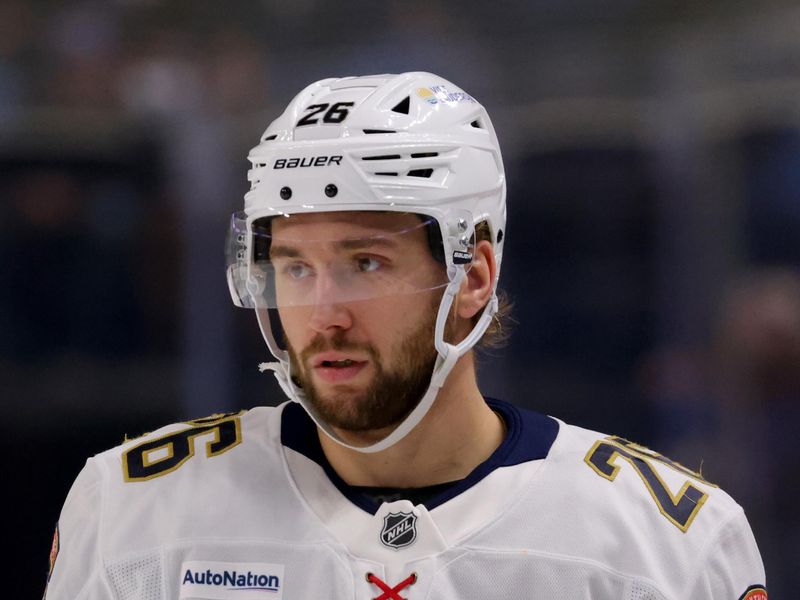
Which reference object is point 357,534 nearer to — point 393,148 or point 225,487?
point 225,487

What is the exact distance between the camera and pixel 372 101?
5.28 ft

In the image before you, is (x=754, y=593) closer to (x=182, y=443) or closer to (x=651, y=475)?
(x=651, y=475)

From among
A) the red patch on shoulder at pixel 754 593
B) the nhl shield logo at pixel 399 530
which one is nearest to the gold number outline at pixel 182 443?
the nhl shield logo at pixel 399 530

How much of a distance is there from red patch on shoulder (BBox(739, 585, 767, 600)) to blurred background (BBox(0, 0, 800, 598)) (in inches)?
43.0

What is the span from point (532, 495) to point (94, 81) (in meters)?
1.89

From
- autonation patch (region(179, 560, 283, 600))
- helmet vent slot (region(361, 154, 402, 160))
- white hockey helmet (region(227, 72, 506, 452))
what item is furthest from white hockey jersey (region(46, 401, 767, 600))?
helmet vent slot (region(361, 154, 402, 160))

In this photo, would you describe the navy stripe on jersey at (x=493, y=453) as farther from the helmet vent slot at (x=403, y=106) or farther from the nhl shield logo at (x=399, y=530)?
the helmet vent slot at (x=403, y=106)


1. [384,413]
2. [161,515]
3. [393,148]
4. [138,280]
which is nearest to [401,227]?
[393,148]

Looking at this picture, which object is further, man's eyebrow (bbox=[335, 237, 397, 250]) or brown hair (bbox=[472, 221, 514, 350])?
brown hair (bbox=[472, 221, 514, 350])

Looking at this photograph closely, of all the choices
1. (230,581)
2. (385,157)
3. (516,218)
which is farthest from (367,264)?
(516,218)

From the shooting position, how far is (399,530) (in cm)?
157

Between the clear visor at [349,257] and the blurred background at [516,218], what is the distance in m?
1.15

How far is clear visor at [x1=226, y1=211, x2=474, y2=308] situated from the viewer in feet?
5.00

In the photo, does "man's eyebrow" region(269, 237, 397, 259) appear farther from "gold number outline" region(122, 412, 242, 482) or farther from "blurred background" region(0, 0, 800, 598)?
"blurred background" region(0, 0, 800, 598)
